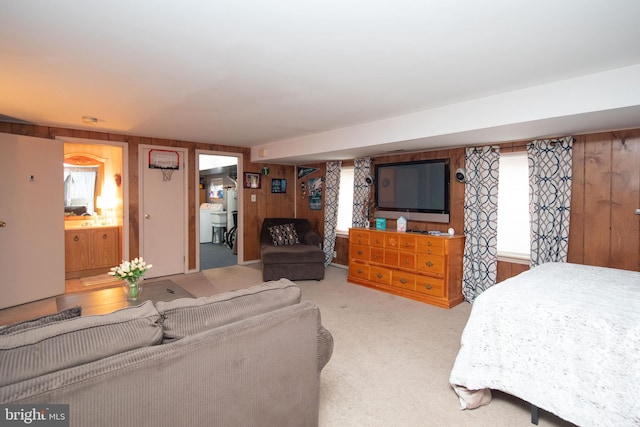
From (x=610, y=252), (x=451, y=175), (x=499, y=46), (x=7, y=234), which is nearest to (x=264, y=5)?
(x=499, y=46)

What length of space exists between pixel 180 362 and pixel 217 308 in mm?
274

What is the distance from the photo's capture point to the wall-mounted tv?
4230 millimetres

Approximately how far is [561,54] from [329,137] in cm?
278

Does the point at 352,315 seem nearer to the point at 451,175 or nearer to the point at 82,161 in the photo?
the point at 451,175

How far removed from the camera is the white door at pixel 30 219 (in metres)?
3.66

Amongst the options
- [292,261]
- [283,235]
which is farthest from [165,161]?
[292,261]

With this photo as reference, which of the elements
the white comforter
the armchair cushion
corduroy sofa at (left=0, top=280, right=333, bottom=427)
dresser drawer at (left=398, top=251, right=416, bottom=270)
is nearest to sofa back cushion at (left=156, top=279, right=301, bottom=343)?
corduroy sofa at (left=0, top=280, right=333, bottom=427)

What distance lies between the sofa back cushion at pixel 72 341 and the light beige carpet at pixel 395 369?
122 cm

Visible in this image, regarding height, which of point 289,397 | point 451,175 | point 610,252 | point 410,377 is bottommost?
point 410,377

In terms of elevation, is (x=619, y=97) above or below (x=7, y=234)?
above

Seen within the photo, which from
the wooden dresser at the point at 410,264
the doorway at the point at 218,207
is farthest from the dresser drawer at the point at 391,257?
the doorway at the point at 218,207

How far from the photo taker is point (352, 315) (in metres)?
3.49

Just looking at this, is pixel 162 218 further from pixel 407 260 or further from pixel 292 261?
pixel 407 260

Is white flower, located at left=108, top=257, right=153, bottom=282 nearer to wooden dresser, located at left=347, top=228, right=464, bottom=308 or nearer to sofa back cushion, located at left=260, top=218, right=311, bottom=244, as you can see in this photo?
sofa back cushion, located at left=260, top=218, right=311, bottom=244
